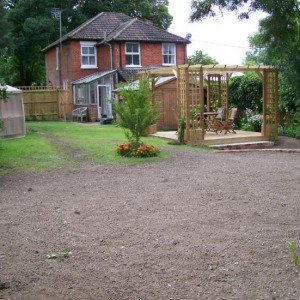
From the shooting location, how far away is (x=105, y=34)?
32875 millimetres

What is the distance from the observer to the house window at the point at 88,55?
33438 millimetres

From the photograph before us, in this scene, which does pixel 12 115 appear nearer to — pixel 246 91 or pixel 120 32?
pixel 246 91

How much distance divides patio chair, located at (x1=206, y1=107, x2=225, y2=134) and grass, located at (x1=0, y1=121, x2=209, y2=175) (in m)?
2.42

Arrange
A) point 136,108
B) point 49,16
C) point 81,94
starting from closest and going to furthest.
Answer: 1. point 136,108
2. point 81,94
3. point 49,16

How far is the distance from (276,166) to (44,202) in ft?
20.7

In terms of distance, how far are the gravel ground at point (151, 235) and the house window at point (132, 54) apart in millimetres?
21208

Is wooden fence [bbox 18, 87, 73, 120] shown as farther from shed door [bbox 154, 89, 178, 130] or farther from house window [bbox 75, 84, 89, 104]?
shed door [bbox 154, 89, 178, 130]

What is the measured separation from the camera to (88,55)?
3366 cm

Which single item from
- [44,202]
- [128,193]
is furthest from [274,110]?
[44,202]

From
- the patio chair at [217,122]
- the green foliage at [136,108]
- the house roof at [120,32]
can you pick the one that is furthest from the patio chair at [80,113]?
the green foliage at [136,108]

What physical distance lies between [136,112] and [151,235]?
7.97 metres

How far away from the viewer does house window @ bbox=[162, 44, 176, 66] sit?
33338mm

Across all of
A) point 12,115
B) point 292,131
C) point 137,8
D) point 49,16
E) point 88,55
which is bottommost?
point 292,131

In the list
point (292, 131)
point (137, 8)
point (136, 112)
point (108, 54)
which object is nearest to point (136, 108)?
point (136, 112)
